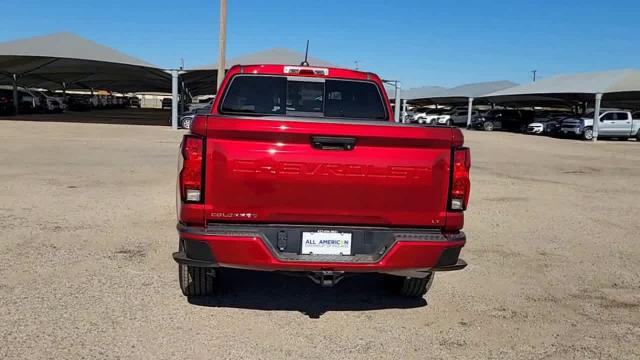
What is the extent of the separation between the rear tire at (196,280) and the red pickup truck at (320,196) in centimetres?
54

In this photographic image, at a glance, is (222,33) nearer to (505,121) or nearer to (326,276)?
(326,276)

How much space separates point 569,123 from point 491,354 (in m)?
35.0

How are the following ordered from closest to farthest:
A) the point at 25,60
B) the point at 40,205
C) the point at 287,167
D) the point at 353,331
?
the point at 287,167
the point at 353,331
the point at 40,205
the point at 25,60

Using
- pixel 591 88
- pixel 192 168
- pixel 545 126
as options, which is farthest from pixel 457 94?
pixel 192 168

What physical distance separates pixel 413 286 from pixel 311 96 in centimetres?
212

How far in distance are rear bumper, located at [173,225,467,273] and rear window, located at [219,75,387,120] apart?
187cm

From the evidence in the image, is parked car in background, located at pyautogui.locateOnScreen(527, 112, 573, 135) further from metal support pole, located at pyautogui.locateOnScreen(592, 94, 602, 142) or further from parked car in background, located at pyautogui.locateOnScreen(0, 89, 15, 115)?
parked car in background, located at pyautogui.locateOnScreen(0, 89, 15, 115)

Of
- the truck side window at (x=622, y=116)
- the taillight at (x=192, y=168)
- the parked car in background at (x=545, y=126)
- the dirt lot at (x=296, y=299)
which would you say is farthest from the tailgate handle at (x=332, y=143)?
the parked car in background at (x=545, y=126)

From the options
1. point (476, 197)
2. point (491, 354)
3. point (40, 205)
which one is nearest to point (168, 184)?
point (40, 205)

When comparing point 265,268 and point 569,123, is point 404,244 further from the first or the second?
point 569,123

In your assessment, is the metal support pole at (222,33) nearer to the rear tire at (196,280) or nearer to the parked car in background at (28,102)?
the rear tire at (196,280)

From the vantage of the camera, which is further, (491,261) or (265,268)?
(491,261)

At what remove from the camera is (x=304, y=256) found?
3549 millimetres

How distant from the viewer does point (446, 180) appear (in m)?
3.60
